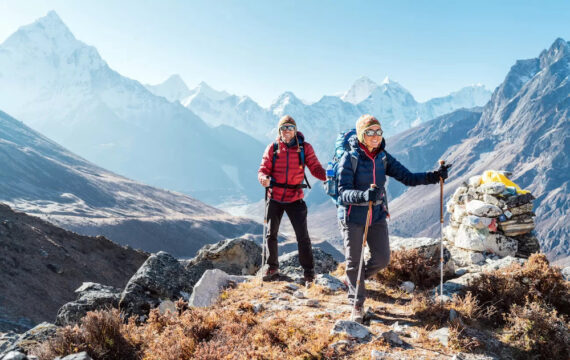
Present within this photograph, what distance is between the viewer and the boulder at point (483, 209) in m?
12.2

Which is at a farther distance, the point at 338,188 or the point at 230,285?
the point at 230,285

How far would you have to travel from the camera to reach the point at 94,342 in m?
5.78

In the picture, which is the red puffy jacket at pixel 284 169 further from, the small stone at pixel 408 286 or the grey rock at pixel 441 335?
the grey rock at pixel 441 335

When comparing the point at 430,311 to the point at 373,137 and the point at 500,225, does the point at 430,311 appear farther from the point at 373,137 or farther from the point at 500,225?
the point at 500,225

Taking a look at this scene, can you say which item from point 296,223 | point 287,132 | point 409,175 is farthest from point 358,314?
point 287,132

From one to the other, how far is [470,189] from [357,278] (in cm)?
934

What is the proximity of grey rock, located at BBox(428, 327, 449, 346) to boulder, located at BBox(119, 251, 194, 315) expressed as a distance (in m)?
5.83

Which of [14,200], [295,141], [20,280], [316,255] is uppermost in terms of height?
[295,141]

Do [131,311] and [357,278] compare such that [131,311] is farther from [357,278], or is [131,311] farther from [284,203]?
[357,278]

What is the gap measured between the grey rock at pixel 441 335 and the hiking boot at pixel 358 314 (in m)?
1.09

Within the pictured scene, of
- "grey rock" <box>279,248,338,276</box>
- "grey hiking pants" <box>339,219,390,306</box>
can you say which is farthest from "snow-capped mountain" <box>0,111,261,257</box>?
"grey hiking pants" <box>339,219,390,306</box>

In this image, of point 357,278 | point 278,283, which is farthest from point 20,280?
point 357,278

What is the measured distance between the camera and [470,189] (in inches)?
535

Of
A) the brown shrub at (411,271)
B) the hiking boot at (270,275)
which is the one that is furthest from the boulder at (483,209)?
the hiking boot at (270,275)
